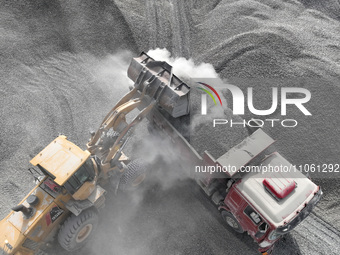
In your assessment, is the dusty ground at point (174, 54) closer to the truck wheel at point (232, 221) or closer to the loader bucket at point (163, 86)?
the truck wheel at point (232, 221)

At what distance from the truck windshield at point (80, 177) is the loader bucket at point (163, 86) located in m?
3.06

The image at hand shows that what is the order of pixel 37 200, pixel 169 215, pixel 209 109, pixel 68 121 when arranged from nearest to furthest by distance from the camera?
pixel 37 200
pixel 169 215
pixel 209 109
pixel 68 121

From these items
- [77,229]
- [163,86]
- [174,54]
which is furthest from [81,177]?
[174,54]

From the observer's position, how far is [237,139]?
9016mm

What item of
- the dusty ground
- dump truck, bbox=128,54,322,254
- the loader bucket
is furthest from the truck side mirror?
the loader bucket

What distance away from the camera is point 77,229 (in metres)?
7.66

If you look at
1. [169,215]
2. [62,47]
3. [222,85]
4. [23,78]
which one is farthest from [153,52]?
[169,215]

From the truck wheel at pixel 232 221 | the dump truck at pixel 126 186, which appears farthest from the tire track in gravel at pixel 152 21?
the truck wheel at pixel 232 221

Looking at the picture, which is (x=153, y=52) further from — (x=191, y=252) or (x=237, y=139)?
(x=191, y=252)

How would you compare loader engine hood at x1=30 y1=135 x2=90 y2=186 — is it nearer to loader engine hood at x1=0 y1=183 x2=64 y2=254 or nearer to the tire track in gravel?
loader engine hood at x1=0 y1=183 x2=64 y2=254

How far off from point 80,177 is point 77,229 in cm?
153

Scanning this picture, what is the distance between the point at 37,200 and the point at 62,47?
8.90 m

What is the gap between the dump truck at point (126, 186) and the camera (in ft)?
23.5

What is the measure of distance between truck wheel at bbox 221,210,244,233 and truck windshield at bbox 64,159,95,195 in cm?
431
